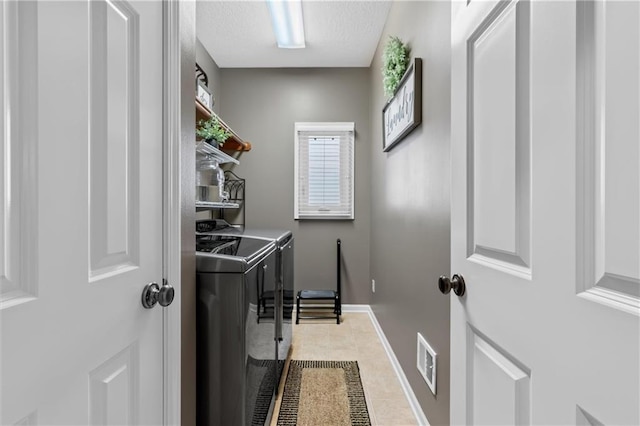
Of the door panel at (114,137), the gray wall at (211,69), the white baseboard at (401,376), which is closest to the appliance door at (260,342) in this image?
the door panel at (114,137)

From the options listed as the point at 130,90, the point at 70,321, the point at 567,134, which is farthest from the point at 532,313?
the point at 130,90

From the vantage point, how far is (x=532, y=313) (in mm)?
587

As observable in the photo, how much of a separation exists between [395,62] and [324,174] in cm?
167

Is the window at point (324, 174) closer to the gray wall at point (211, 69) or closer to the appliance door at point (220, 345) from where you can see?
the gray wall at point (211, 69)

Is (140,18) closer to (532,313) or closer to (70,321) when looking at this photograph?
(70,321)

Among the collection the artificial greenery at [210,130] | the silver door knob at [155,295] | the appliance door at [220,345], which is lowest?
the appliance door at [220,345]

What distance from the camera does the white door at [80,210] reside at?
0.50m

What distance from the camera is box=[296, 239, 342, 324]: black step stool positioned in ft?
10.6

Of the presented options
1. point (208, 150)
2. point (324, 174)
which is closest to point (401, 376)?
point (208, 150)

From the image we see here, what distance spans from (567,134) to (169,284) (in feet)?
3.21

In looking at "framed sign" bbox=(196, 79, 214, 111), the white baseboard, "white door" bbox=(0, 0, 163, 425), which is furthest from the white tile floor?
"framed sign" bbox=(196, 79, 214, 111)

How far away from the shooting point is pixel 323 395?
1.94 m

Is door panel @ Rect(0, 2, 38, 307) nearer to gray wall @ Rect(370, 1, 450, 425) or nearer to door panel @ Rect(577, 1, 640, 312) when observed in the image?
door panel @ Rect(577, 1, 640, 312)

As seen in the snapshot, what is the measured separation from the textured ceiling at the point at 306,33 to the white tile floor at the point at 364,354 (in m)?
2.68
